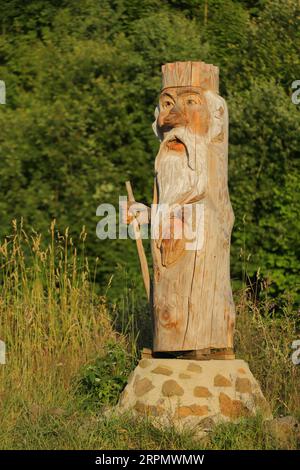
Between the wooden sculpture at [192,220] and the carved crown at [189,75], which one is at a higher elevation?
the carved crown at [189,75]

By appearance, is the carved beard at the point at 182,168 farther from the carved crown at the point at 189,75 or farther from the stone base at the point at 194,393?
the stone base at the point at 194,393

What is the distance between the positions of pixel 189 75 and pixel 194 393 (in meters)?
2.18

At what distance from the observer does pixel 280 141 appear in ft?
34.6

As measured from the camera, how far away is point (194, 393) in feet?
23.6

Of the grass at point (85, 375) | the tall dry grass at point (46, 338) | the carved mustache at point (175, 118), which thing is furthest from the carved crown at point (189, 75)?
the grass at point (85, 375)

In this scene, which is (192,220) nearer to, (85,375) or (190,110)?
(190,110)

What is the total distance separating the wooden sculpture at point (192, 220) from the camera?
7.36 m

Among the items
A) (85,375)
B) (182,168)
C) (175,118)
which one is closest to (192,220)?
(182,168)

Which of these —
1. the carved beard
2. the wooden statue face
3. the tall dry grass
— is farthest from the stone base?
the wooden statue face

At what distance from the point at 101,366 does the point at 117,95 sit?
3589mm

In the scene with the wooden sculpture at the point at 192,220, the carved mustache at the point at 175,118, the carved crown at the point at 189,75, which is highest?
the carved crown at the point at 189,75

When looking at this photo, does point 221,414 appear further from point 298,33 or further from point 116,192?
point 298,33

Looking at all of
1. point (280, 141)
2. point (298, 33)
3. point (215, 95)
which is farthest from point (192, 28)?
point (215, 95)
